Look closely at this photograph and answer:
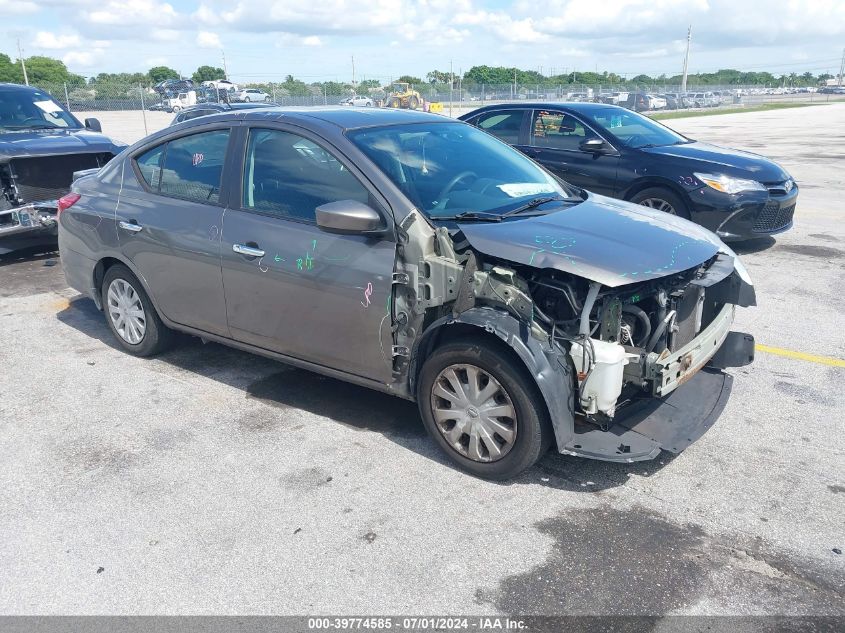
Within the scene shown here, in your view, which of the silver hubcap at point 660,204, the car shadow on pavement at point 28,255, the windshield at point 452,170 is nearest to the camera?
the windshield at point 452,170

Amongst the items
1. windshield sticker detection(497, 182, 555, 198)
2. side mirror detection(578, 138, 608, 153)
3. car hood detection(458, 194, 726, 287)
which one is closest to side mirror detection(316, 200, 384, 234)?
car hood detection(458, 194, 726, 287)

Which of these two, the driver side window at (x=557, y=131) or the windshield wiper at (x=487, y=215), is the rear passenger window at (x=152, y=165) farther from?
the driver side window at (x=557, y=131)

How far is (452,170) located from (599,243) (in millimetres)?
1123

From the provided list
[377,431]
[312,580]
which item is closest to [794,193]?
[377,431]

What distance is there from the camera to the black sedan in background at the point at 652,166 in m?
8.01

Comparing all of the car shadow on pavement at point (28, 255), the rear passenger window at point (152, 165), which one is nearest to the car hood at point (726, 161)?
the rear passenger window at point (152, 165)

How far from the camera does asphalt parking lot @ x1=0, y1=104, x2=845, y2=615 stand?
296 cm

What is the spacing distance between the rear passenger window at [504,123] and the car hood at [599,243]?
5.42m

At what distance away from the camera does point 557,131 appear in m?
9.10

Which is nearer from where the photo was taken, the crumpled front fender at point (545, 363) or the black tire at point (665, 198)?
the crumpled front fender at point (545, 363)

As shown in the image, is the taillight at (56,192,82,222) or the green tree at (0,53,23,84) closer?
the taillight at (56,192,82,222)

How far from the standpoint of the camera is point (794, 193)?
8312mm

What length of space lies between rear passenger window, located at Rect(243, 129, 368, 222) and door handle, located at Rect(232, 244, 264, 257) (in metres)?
0.24

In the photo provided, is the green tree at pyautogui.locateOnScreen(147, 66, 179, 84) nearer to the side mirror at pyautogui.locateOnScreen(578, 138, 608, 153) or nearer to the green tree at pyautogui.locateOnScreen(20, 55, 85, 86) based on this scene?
the green tree at pyautogui.locateOnScreen(20, 55, 85, 86)
